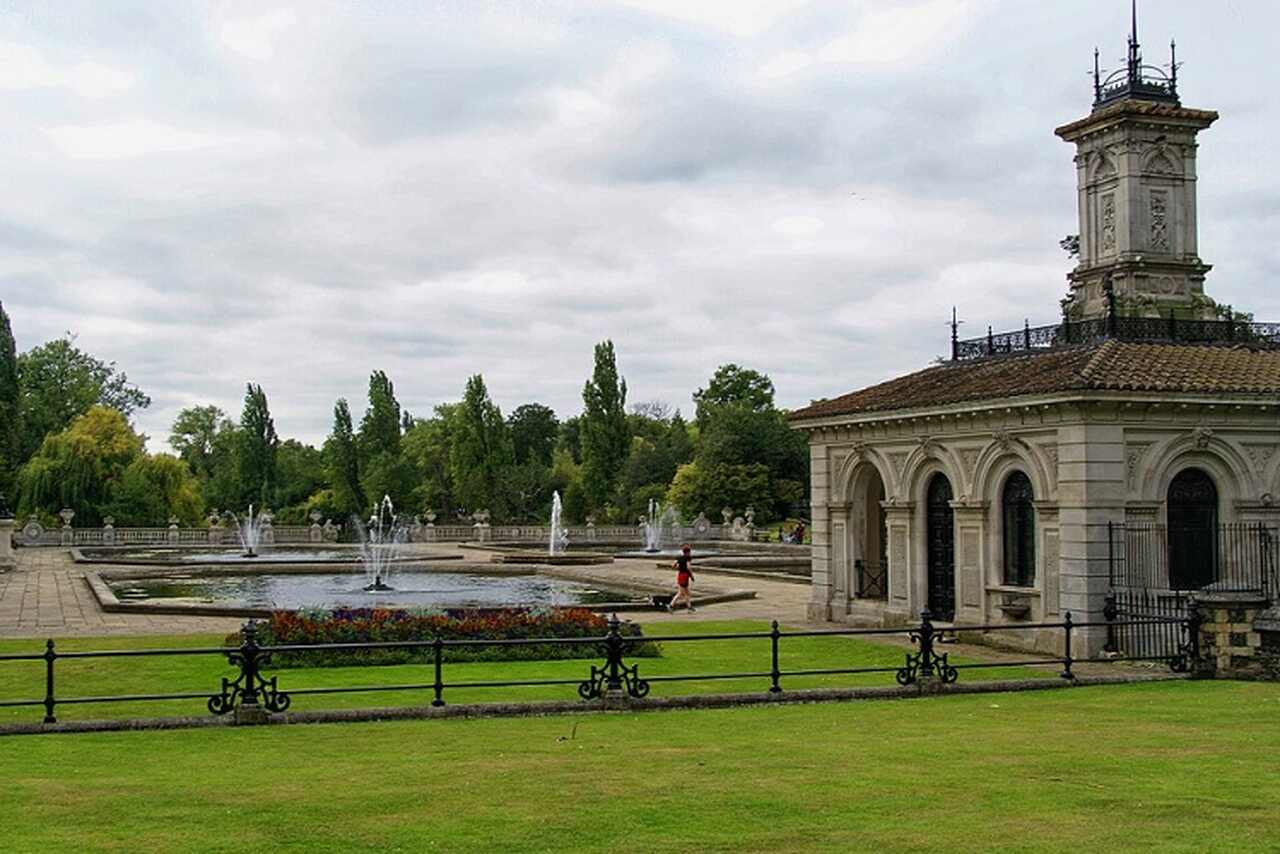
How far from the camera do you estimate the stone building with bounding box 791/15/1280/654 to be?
76.8ft

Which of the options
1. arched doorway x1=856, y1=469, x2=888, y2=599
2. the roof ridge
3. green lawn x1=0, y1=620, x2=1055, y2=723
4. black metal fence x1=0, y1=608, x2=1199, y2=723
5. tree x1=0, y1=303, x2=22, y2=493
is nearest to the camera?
black metal fence x1=0, y1=608, x2=1199, y2=723

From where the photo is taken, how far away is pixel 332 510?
95.2 meters

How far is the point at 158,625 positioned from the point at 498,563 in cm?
2478

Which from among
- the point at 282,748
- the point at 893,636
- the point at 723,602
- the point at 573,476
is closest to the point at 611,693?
the point at 282,748

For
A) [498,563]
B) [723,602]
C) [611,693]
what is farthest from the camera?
[498,563]

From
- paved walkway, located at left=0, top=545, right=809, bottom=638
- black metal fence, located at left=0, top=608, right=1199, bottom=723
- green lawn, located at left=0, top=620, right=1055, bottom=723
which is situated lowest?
green lawn, located at left=0, top=620, right=1055, bottom=723

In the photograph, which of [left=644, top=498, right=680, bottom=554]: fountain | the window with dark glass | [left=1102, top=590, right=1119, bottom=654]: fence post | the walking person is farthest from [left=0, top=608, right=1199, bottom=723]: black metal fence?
[left=644, top=498, right=680, bottom=554]: fountain

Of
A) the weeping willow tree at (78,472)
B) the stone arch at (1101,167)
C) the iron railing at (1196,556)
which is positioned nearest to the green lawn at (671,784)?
the iron railing at (1196,556)

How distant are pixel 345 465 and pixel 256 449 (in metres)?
5.54

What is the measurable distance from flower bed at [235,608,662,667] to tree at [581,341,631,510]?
63.3 meters

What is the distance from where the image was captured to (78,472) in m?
78.6

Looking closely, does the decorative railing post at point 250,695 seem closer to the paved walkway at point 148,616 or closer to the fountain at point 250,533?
the paved walkway at point 148,616

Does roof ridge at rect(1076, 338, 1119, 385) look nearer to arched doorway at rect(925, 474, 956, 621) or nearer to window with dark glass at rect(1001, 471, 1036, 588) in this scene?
window with dark glass at rect(1001, 471, 1036, 588)

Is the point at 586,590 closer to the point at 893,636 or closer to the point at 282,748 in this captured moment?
the point at 893,636
